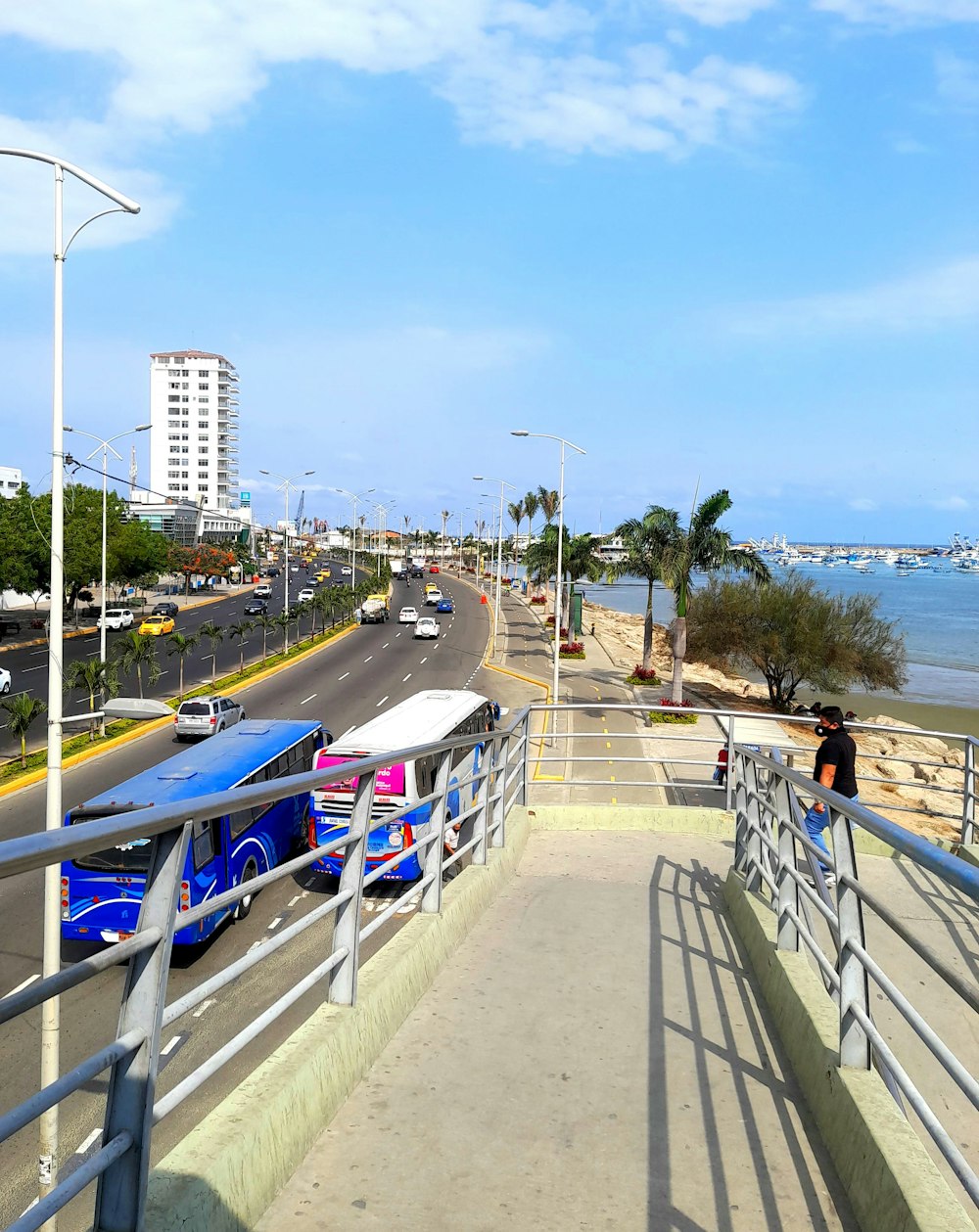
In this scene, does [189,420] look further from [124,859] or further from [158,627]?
[124,859]

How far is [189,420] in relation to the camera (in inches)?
7466

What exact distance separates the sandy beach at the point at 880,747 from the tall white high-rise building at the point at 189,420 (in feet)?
397

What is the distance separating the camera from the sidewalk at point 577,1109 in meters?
3.46

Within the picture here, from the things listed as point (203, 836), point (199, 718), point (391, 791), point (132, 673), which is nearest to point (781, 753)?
point (391, 791)

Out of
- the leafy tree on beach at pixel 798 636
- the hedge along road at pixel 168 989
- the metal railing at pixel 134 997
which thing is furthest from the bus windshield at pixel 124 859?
the leafy tree on beach at pixel 798 636

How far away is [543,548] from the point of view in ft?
234

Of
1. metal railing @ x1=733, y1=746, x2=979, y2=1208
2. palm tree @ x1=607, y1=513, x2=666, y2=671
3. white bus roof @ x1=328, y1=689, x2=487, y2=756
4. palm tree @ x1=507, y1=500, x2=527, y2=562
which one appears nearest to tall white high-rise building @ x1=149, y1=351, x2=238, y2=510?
palm tree @ x1=507, y1=500, x2=527, y2=562

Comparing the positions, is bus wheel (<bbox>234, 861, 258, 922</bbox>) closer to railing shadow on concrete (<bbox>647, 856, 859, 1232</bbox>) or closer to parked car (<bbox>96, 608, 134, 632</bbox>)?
railing shadow on concrete (<bbox>647, 856, 859, 1232</bbox>)

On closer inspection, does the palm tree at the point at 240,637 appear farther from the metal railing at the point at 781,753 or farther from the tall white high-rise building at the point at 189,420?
the tall white high-rise building at the point at 189,420

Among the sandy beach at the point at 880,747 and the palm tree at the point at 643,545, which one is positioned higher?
the palm tree at the point at 643,545

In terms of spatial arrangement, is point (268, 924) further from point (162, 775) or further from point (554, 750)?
point (554, 750)

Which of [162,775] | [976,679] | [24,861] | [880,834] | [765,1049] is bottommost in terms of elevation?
[976,679]

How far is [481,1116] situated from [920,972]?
353 cm

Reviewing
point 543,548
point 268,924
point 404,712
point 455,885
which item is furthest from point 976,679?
point 455,885
